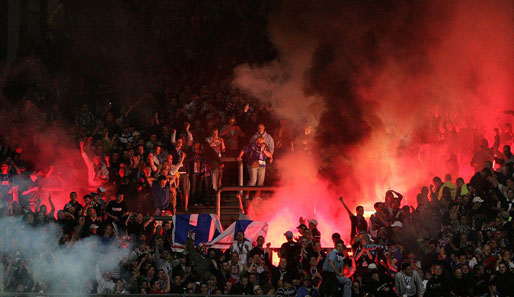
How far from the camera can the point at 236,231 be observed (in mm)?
17938

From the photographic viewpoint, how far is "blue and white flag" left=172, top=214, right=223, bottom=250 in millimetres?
17906

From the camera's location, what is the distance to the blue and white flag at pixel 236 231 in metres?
17.9

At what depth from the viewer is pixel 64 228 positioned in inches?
686

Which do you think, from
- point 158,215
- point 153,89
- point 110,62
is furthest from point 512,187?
point 110,62

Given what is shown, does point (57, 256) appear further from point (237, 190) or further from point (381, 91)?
point (381, 91)

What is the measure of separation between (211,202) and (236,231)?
2165 millimetres

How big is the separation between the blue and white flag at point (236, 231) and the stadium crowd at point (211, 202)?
36 cm

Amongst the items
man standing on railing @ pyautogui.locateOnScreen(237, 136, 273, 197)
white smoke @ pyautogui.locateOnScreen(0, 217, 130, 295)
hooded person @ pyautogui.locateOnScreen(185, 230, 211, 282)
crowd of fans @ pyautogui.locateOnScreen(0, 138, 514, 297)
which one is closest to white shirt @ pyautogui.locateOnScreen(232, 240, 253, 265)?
crowd of fans @ pyautogui.locateOnScreen(0, 138, 514, 297)

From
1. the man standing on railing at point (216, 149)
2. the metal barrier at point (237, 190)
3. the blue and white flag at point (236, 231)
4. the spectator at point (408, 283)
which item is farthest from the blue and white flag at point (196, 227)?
the spectator at point (408, 283)

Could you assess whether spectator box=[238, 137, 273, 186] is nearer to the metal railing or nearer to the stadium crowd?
the stadium crowd

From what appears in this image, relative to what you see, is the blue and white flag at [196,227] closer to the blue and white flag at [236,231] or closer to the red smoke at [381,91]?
the blue and white flag at [236,231]

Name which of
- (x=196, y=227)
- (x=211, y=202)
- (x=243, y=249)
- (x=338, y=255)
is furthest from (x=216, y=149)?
(x=338, y=255)

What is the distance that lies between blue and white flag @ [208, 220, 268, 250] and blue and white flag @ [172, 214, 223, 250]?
18 cm

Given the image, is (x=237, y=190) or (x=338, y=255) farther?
(x=237, y=190)
